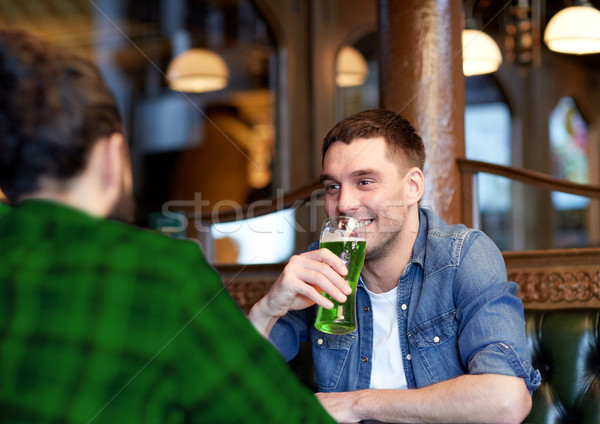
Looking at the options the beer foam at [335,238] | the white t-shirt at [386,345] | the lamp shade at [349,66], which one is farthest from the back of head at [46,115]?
the lamp shade at [349,66]

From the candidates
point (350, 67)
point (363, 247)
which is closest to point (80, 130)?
point (363, 247)

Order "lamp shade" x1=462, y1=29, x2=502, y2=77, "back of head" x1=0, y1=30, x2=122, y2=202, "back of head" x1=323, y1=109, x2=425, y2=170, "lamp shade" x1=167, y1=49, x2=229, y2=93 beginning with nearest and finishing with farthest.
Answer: "back of head" x1=0, y1=30, x2=122, y2=202, "back of head" x1=323, y1=109, x2=425, y2=170, "lamp shade" x1=462, y1=29, x2=502, y2=77, "lamp shade" x1=167, y1=49, x2=229, y2=93

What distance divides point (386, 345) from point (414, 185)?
1.66 feet

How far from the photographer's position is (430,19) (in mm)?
2680

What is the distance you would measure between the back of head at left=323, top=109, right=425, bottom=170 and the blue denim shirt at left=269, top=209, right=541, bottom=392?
0.68ft

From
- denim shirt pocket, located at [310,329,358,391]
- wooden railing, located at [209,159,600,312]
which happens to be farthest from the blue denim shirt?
wooden railing, located at [209,159,600,312]

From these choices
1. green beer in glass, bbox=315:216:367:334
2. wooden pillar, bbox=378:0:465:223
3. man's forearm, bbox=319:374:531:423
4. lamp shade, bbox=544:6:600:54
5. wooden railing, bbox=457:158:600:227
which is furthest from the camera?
lamp shade, bbox=544:6:600:54

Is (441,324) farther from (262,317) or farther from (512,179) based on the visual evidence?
(512,179)

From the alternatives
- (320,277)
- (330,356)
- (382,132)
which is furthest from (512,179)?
(320,277)

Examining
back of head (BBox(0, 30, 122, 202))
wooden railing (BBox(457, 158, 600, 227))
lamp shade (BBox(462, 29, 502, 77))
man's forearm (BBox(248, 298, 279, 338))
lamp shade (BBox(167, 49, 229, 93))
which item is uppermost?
lamp shade (BBox(167, 49, 229, 93))

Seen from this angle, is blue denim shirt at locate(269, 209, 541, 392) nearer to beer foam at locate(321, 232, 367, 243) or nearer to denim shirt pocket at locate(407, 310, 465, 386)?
denim shirt pocket at locate(407, 310, 465, 386)

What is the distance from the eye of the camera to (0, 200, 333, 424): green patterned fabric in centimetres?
75

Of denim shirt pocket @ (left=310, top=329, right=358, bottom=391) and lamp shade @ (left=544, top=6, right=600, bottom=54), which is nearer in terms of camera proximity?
denim shirt pocket @ (left=310, top=329, right=358, bottom=391)

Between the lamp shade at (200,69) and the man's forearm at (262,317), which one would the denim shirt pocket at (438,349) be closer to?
the man's forearm at (262,317)
